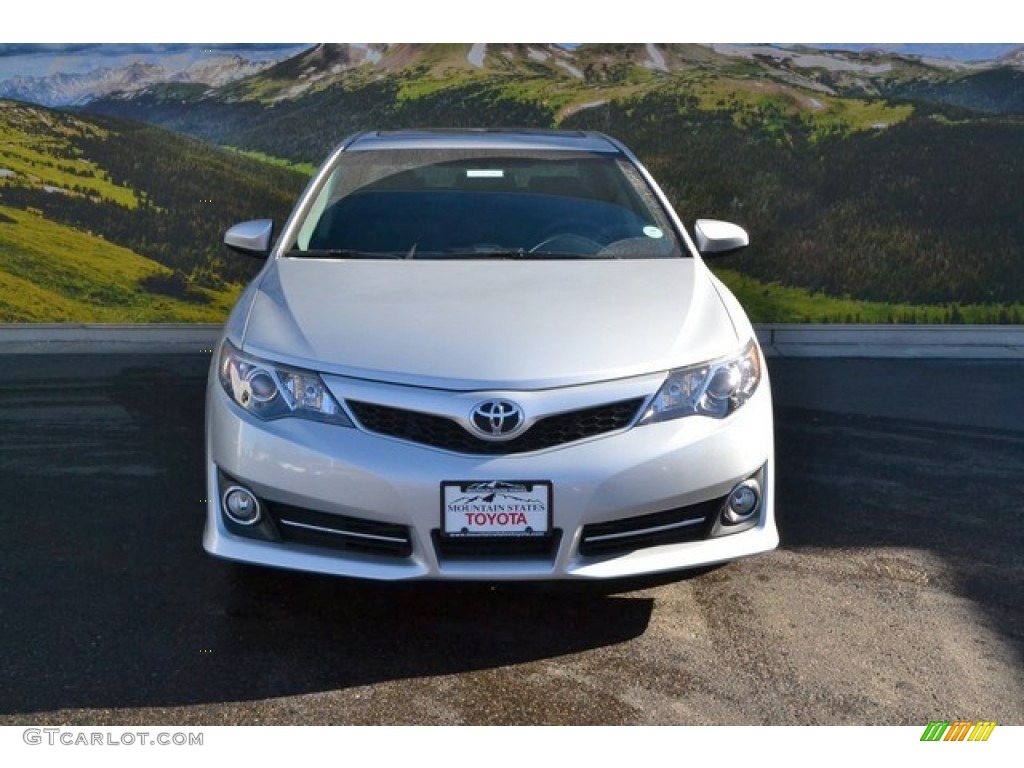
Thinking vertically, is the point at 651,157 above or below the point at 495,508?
below

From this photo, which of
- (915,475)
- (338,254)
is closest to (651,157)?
(915,475)

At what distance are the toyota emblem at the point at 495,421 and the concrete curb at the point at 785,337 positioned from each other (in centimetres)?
540

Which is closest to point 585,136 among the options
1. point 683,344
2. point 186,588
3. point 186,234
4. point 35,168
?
point 683,344

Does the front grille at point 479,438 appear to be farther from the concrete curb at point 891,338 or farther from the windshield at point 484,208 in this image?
the concrete curb at point 891,338

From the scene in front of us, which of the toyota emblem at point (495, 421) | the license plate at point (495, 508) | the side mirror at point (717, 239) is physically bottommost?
the license plate at point (495, 508)

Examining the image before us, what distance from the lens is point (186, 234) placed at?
9047 mm

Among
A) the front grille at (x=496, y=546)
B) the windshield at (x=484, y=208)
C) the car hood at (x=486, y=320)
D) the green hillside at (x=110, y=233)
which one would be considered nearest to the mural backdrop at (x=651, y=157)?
the green hillside at (x=110, y=233)

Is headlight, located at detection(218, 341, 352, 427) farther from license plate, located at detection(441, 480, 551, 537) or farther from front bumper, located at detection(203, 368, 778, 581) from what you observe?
license plate, located at detection(441, 480, 551, 537)

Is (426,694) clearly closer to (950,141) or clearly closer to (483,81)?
(483,81)

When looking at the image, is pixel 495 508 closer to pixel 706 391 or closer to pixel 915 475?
pixel 706 391

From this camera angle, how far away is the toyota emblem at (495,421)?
12.3ft

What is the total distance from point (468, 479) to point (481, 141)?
2.51 m

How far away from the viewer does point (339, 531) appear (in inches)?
150

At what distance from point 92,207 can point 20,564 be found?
499 cm
